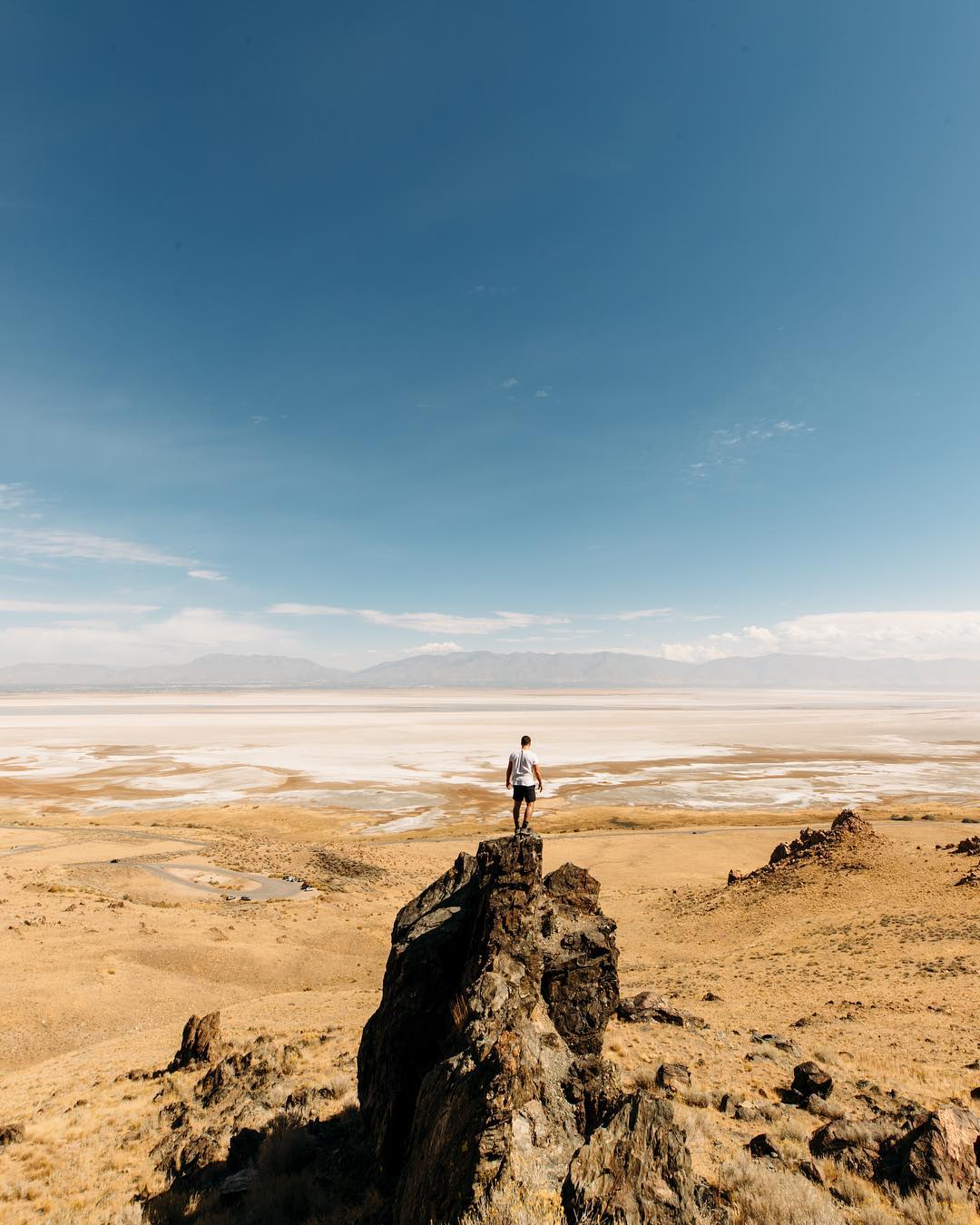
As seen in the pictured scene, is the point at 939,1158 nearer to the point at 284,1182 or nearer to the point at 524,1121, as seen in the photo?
the point at 524,1121

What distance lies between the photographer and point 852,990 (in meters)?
17.2

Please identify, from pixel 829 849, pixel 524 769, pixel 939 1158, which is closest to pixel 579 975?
pixel 939 1158

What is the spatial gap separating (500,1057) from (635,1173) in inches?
61.7

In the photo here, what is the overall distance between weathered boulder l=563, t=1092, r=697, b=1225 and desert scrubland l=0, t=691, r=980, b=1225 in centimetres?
59

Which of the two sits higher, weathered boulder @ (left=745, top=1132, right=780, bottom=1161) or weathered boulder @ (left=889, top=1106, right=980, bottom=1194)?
weathered boulder @ (left=889, top=1106, right=980, bottom=1194)

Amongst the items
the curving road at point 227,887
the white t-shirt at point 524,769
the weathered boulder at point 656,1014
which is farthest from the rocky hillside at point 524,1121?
the curving road at point 227,887

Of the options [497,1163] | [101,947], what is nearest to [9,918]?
[101,947]

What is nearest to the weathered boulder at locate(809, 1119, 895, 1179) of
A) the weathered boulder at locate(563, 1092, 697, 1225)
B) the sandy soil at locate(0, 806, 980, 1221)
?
the sandy soil at locate(0, 806, 980, 1221)

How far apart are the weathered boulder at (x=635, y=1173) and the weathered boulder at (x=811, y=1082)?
619cm

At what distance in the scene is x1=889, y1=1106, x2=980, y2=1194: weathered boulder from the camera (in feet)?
23.7

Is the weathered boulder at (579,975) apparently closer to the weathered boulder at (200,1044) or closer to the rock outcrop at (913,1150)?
the rock outcrop at (913,1150)

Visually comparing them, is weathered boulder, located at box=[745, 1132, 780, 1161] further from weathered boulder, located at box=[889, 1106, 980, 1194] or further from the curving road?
the curving road

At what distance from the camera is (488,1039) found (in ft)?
23.4

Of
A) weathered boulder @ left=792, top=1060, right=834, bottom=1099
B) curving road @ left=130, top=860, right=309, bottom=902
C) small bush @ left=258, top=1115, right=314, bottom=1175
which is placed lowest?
curving road @ left=130, top=860, right=309, bottom=902
